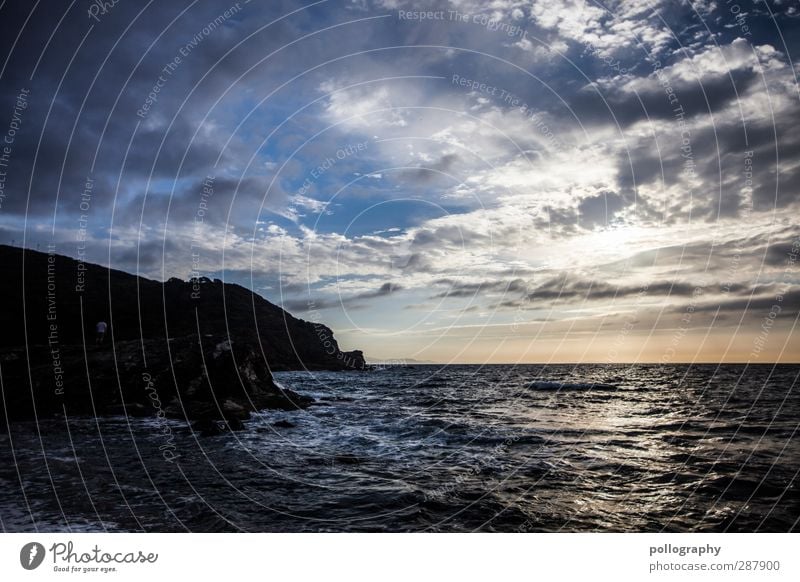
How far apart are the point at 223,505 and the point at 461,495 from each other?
6.70m

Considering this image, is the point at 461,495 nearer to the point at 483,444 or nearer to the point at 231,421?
the point at 483,444

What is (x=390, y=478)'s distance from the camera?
45.6 ft

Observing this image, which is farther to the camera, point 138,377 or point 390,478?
point 138,377
